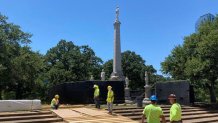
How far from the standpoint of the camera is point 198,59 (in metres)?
33.6

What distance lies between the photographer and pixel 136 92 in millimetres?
40844

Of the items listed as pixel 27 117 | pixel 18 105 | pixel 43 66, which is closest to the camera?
pixel 27 117

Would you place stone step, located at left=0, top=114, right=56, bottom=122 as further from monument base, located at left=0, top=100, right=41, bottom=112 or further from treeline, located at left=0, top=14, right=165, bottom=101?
treeline, located at left=0, top=14, right=165, bottom=101

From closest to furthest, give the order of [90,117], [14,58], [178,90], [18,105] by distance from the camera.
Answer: [90,117] → [18,105] → [178,90] → [14,58]

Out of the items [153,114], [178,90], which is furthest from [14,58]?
[153,114]

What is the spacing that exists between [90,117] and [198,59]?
1660 centimetres

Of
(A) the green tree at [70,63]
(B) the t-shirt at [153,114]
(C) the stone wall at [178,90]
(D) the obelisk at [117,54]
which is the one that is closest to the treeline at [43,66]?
(A) the green tree at [70,63]

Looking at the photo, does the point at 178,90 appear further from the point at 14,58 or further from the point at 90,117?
the point at 14,58

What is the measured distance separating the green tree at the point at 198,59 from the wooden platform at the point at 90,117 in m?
13.7

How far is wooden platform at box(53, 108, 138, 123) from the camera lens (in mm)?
19109

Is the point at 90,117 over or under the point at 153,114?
under

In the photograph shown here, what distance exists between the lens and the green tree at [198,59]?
3275 centimetres

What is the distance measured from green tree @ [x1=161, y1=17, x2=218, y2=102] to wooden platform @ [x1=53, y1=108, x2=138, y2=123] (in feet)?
45.0

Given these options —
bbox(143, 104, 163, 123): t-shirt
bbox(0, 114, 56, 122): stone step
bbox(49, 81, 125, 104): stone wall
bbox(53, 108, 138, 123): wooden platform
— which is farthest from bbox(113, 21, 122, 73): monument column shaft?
bbox(143, 104, 163, 123): t-shirt
